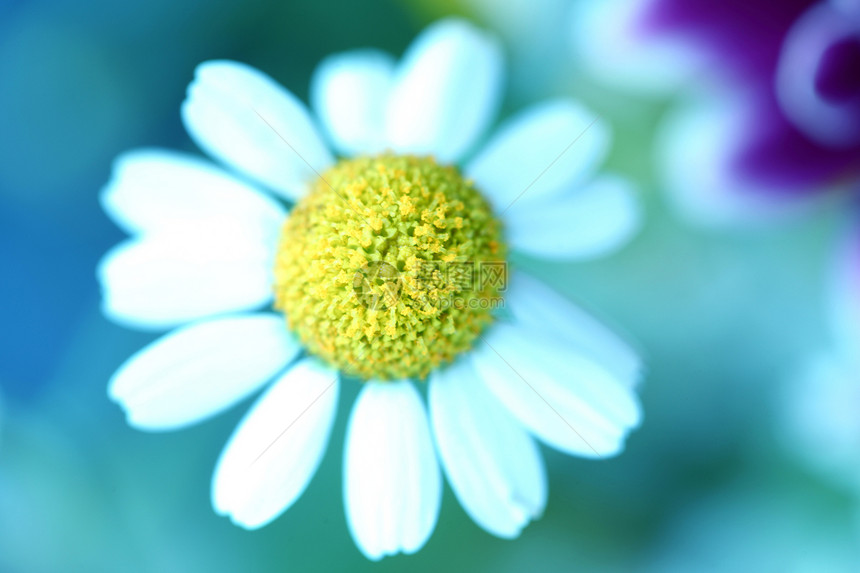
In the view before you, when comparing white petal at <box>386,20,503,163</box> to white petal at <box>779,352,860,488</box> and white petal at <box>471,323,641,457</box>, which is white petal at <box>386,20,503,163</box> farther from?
white petal at <box>779,352,860,488</box>

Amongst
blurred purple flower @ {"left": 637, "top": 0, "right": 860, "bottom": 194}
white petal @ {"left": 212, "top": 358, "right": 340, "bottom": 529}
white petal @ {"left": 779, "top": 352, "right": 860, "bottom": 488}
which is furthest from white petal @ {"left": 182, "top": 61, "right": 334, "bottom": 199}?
white petal @ {"left": 779, "top": 352, "right": 860, "bottom": 488}

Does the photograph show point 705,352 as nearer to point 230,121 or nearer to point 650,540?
point 650,540

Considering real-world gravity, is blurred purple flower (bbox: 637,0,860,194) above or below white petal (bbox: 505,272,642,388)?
above

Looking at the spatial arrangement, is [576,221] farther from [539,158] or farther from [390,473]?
[390,473]

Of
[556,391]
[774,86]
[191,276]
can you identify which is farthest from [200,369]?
[774,86]

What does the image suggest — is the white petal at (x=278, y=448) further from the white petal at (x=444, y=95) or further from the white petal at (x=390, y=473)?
the white petal at (x=444, y=95)
